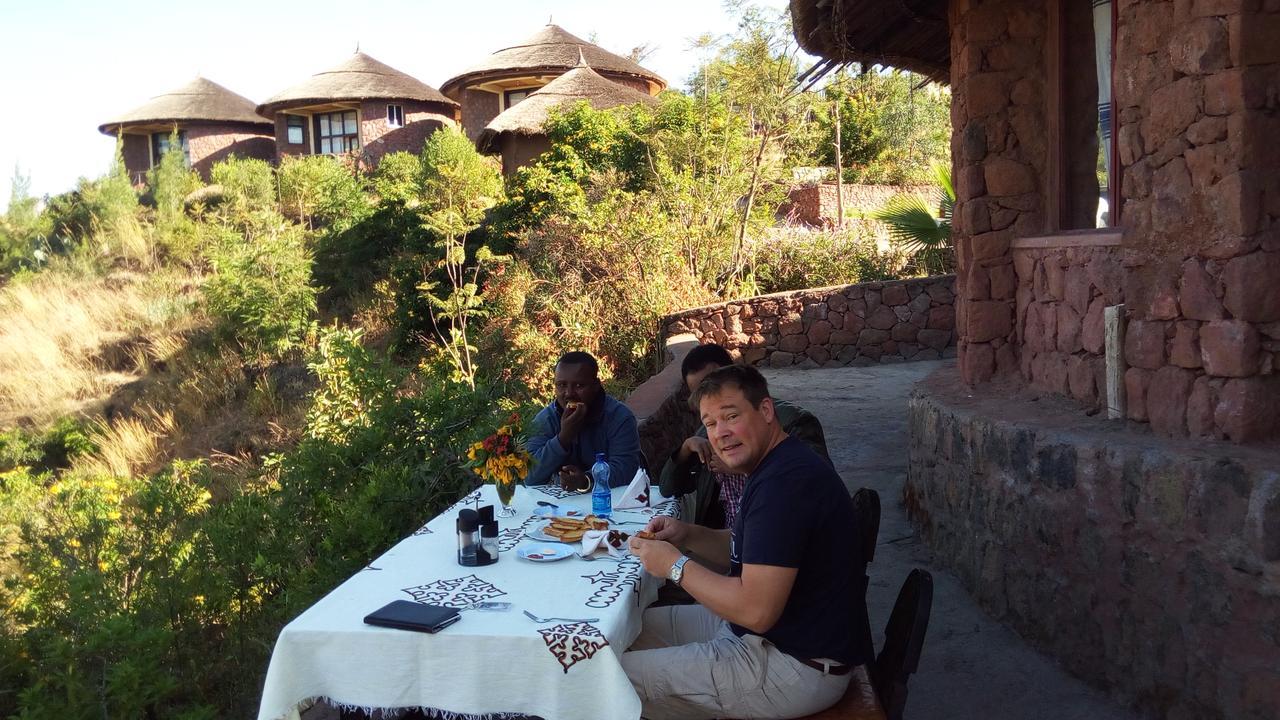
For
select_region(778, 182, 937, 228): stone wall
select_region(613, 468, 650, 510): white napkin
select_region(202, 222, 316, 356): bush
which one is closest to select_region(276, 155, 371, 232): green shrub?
select_region(202, 222, 316, 356): bush

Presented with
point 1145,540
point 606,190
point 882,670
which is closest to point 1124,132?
point 1145,540

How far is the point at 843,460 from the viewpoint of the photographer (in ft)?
23.8

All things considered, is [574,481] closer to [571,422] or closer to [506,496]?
[571,422]

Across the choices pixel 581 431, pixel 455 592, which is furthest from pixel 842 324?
A: pixel 455 592

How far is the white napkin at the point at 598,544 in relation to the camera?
322cm

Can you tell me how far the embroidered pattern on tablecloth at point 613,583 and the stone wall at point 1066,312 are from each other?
2.34 meters

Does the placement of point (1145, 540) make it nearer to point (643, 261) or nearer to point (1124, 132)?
point (1124, 132)

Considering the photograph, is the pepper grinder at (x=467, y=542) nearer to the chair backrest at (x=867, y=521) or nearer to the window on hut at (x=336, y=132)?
the chair backrest at (x=867, y=521)

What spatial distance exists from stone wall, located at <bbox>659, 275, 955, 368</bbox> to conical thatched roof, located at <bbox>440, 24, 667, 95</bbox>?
15.4m

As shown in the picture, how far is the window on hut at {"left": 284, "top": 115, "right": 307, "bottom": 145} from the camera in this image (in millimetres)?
30719

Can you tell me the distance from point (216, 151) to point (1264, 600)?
34.2 m

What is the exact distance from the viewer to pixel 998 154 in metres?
5.29

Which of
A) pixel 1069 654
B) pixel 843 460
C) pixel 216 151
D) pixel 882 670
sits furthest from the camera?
pixel 216 151

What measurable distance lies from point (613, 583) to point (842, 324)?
9.01m
